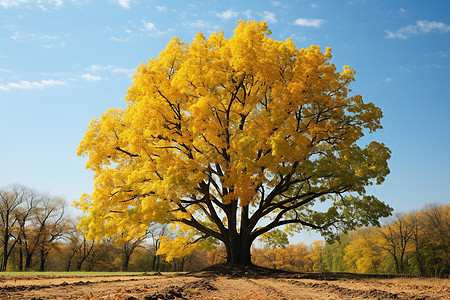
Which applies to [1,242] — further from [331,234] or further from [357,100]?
[357,100]

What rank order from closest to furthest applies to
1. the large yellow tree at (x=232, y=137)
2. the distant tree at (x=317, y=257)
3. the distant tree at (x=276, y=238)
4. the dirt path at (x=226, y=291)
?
the dirt path at (x=226, y=291), the large yellow tree at (x=232, y=137), the distant tree at (x=276, y=238), the distant tree at (x=317, y=257)

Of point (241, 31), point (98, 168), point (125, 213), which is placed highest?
point (241, 31)

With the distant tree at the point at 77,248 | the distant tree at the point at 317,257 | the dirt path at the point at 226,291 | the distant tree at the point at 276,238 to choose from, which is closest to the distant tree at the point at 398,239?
the distant tree at the point at 317,257

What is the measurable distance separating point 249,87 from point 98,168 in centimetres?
887

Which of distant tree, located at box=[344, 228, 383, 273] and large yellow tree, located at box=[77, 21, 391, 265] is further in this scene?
distant tree, located at box=[344, 228, 383, 273]

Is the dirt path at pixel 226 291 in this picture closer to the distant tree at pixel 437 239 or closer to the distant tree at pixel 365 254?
the distant tree at pixel 437 239

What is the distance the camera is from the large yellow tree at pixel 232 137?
14828 millimetres

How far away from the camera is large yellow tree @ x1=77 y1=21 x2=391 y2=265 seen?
14828 mm

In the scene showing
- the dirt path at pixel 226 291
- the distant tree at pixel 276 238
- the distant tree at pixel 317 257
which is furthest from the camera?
the distant tree at pixel 317 257

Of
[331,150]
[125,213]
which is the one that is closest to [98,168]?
[125,213]

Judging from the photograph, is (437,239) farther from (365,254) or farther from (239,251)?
(239,251)

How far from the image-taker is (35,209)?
1764 inches

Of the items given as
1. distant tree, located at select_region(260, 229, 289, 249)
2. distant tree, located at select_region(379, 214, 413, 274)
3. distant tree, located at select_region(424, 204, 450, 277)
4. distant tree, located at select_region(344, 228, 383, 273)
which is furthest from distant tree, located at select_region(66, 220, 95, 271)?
distant tree, located at select_region(424, 204, 450, 277)

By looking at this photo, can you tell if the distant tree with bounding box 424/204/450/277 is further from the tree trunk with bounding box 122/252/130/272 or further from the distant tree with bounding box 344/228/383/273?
the tree trunk with bounding box 122/252/130/272
